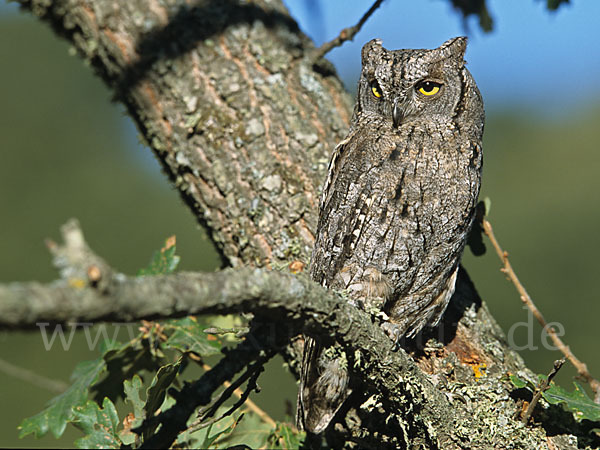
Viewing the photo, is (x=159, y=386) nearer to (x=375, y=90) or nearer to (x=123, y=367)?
(x=123, y=367)

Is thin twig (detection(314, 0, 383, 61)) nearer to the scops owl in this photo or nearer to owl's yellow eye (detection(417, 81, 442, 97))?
the scops owl

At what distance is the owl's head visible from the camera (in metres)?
2.33

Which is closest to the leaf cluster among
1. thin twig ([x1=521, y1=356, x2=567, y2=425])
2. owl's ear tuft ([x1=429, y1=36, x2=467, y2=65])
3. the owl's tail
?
the owl's tail

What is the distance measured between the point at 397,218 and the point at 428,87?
26.9 inches

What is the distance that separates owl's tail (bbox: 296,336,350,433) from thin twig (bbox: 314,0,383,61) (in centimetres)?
150

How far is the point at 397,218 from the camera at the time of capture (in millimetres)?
2135

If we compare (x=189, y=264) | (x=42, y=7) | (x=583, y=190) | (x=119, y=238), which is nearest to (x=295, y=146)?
(x=42, y=7)

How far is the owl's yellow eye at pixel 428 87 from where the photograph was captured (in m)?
2.37

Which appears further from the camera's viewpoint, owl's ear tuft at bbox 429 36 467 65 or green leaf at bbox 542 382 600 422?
owl's ear tuft at bbox 429 36 467 65

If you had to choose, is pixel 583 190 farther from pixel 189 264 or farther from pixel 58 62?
pixel 58 62

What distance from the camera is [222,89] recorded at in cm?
256

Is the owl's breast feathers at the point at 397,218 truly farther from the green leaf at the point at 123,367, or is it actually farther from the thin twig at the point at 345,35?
the green leaf at the point at 123,367

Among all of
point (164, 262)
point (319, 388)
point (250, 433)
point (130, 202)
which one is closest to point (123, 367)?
point (164, 262)

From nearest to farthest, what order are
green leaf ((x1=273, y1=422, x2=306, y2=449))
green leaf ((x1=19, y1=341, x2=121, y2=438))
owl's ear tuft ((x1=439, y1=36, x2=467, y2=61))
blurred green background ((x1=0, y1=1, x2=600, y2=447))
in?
1. green leaf ((x1=19, y1=341, x2=121, y2=438))
2. green leaf ((x1=273, y1=422, x2=306, y2=449))
3. owl's ear tuft ((x1=439, y1=36, x2=467, y2=61))
4. blurred green background ((x1=0, y1=1, x2=600, y2=447))
